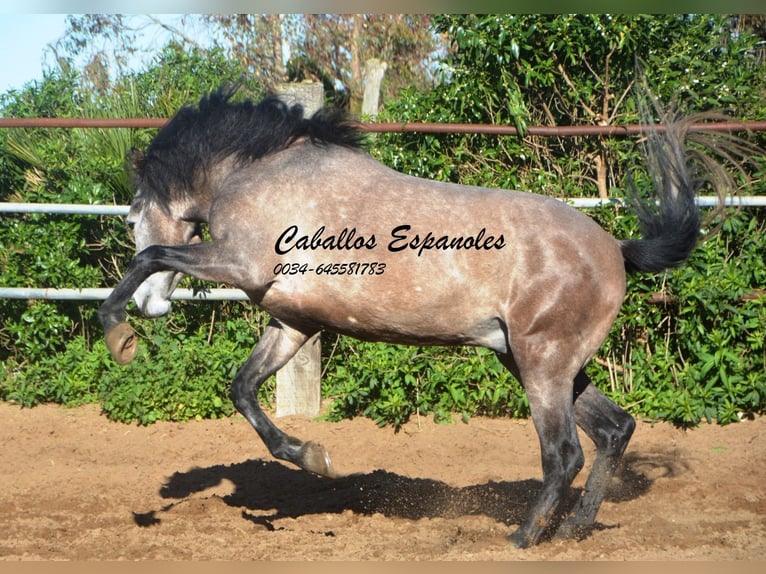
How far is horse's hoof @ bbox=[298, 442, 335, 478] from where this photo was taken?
4375 millimetres

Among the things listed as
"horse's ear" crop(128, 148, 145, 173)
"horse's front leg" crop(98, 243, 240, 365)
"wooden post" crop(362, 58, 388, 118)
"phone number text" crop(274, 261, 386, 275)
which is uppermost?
"wooden post" crop(362, 58, 388, 118)

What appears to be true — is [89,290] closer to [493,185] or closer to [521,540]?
[493,185]

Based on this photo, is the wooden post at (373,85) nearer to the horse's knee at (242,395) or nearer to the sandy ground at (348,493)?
the sandy ground at (348,493)

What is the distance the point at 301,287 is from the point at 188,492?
5.94 ft

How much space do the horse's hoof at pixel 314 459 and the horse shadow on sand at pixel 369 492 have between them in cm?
48

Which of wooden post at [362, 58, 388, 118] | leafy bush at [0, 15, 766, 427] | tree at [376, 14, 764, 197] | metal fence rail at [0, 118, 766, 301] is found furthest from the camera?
wooden post at [362, 58, 388, 118]

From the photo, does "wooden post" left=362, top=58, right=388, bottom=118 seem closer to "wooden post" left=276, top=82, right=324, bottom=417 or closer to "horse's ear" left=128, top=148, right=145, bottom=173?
"wooden post" left=276, top=82, right=324, bottom=417

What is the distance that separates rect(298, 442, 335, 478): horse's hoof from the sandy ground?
340 millimetres

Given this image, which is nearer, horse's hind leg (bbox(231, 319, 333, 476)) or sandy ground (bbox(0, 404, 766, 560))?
sandy ground (bbox(0, 404, 766, 560))

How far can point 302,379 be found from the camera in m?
6.83

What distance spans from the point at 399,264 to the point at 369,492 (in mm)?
1789

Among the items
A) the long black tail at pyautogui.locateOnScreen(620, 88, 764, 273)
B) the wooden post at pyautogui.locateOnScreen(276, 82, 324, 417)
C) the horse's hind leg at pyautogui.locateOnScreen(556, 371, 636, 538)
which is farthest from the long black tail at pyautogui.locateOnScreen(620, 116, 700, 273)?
the wooden post at pyautogui.locateOnScreen(276, 82, 324, 417)

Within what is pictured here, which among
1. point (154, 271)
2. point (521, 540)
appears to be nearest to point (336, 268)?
point (154, 271)

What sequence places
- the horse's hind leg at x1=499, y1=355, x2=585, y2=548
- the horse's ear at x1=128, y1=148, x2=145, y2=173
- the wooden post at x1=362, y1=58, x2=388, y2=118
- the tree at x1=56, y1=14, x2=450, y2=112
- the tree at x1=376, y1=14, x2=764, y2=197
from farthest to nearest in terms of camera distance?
1. the tree at x1=56, y1=14, x2=450, y2=112
2. the wooden post at x1=362, y1=58, x2=388, y2=118
3. the tree at x1=376, y1=14, x2=764, y2=197
4. the horse's ear at x1=128, y1=148, x2=145, y2=173
5. the horse's hind leg at x1=499, y1=355, x2=585, y2=548
